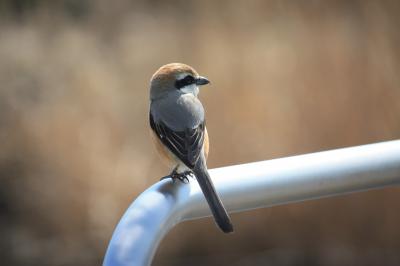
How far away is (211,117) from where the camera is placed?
5320 mm

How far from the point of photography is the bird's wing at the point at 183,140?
2.71m

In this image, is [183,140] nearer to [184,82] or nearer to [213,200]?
[184,82]

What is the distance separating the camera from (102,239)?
537cm

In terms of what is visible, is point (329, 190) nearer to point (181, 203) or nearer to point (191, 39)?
point (181, 203)

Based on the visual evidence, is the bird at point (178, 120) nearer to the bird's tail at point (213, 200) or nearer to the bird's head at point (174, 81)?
the bird's head at point (174, 81)

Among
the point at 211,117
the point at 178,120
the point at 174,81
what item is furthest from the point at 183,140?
the point at 211,117

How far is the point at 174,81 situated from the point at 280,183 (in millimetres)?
1424

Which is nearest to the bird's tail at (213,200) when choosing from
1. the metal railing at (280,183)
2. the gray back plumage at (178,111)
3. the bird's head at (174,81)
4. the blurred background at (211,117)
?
the metal railing at (280,183)

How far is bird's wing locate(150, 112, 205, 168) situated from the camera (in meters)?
2.71

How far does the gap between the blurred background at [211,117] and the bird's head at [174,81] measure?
87.5 inches

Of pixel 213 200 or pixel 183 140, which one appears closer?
pixel 213 200

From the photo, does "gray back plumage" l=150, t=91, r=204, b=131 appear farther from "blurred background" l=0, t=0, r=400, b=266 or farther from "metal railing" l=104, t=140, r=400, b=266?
"blurred background" l=0, t=0, r=400, b=266

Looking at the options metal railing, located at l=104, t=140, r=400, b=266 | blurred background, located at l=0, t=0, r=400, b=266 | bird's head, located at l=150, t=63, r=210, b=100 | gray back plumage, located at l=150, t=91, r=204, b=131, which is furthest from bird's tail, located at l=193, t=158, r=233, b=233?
blurred background, located at l=0, t=0, r=400, b=266

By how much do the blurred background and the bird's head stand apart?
222cm
